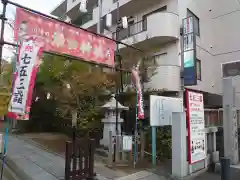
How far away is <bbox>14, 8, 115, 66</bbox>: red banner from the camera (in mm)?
4957

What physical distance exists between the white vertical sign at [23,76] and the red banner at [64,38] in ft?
1.94

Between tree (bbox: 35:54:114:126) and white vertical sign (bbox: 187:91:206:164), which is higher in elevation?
tree (bbox: 35:54:114:126)

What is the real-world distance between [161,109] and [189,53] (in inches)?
223

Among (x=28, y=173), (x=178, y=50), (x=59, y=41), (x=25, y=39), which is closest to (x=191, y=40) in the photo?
(x=178, y=50)

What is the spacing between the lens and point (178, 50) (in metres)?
11.9

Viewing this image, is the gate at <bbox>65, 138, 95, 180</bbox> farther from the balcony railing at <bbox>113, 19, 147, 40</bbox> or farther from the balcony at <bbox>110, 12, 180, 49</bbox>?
the balcony railing at <bbox>113, 19, 147, 40</bbox>

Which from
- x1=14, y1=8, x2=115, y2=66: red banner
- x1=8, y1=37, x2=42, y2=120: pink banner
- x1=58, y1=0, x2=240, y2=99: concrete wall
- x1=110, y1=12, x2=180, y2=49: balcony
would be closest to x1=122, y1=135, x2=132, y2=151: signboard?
x1=14, y1=8, x2=115, y2=66: red banner

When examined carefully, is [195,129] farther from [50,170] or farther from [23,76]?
[23,76]

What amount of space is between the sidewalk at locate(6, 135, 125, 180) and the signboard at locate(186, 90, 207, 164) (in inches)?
90.8

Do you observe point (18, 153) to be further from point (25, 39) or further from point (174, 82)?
point (174, 82)

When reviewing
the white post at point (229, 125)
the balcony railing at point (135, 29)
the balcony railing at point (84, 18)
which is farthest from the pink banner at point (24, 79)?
the balcony railing at point (84, 18)

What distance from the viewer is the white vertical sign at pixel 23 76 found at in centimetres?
417

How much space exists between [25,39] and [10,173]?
425 cm

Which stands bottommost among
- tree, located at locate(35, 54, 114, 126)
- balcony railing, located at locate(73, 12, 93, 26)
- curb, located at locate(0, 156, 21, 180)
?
curb, located at locate(0, 156, 21, 180)
